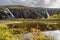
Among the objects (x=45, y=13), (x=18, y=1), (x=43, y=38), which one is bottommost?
Answer: (x=43, y=38)

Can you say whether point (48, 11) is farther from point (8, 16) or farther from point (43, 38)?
point (8, 16)

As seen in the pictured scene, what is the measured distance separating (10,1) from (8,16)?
0.24 m

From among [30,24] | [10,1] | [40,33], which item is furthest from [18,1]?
[40,33]

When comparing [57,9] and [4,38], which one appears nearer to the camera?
[4,38]

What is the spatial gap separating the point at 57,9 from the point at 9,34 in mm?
887

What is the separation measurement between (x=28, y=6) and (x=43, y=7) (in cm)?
25

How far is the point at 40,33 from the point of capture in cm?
319

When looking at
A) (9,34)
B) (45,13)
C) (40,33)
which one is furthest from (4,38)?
(45,13)

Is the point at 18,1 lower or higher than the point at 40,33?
higher

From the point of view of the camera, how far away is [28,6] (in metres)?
3.30

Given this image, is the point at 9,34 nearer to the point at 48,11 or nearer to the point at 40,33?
the point at 40,33

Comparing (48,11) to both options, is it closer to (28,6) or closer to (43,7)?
(43,7)

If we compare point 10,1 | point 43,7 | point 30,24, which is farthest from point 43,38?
point 10,1

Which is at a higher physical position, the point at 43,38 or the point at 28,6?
the point at 28,6
